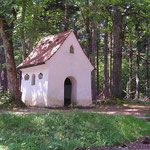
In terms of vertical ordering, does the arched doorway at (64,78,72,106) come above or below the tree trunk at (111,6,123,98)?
below

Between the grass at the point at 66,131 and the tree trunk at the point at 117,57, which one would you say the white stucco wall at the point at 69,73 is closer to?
the tree trunk at the point at 117,57

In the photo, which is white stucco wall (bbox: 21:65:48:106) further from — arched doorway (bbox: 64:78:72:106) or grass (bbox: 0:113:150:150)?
grass (bbox: 0:113:150:150)

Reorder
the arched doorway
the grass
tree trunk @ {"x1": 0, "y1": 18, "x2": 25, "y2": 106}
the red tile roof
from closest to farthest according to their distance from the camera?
the grass < tree trunk @ {"x1": 0, "y1": 18, "x2": 25, "y2": 106} < the red tile roof < the arched doorway

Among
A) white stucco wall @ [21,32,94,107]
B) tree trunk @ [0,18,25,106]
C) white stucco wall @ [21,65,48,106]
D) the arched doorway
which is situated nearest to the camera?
tree trunk @ [0,18,25,106]

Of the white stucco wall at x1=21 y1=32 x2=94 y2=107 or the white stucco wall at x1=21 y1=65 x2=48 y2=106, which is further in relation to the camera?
the white stucco wall at x1=21 y1=65 x2=48 y2=106

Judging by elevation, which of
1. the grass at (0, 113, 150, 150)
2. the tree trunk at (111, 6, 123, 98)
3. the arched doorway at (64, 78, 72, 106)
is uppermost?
the tree trunk at (111, 6, 123, 98)

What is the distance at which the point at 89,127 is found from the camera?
797cm

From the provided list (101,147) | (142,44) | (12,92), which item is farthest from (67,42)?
(101,147)

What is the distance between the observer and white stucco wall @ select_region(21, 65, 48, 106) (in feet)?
51.4

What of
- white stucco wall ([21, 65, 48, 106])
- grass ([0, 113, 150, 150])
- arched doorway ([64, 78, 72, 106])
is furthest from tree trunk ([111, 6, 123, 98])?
grass ([0, 113, 150, 150])

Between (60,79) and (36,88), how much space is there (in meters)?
2.09

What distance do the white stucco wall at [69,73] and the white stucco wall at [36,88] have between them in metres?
0.45

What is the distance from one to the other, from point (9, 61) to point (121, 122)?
29.3ft

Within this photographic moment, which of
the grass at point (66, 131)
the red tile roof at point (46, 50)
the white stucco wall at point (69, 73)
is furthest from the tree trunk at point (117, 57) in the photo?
the grass at point (66, 131)
